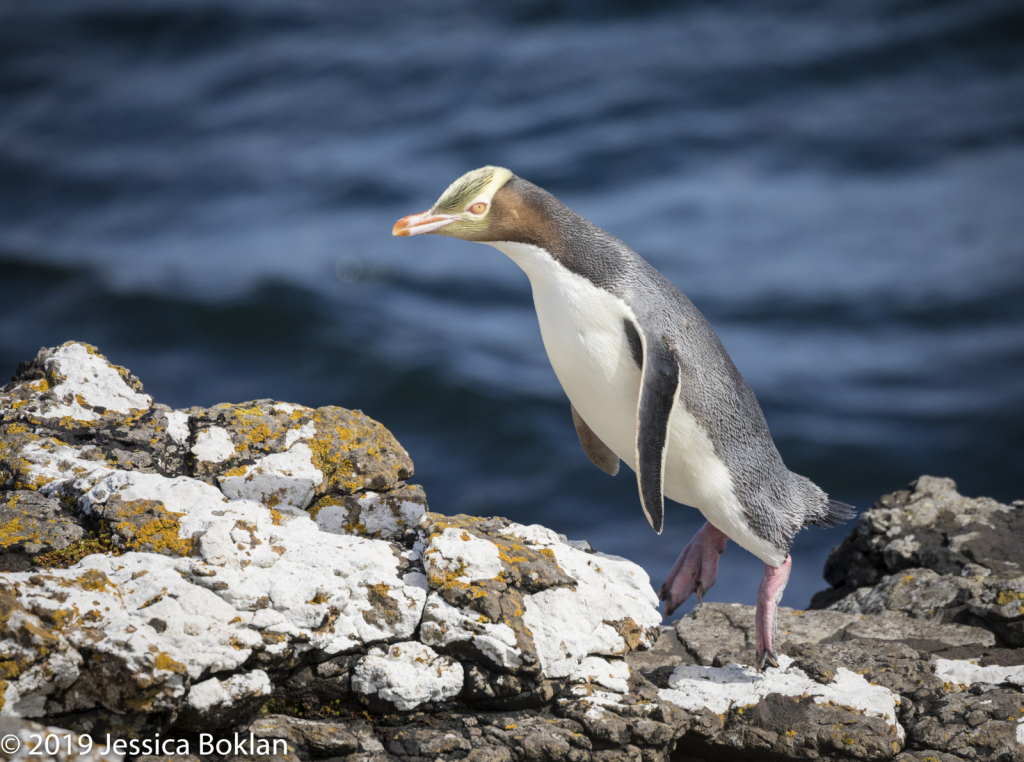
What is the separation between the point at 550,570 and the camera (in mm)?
3203

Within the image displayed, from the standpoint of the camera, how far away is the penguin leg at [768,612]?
3672 millimetres

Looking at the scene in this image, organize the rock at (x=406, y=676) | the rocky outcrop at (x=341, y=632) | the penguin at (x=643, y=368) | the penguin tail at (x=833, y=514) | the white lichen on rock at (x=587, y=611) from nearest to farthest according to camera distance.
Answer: the rocky outcrop at (x=341, y=632)
the rock at (x=406, y=676)
the white lichen on rock at (x=587, y=611)
the penguin at (x=643, y=368)
the penguin tail at (x=833, y=514)

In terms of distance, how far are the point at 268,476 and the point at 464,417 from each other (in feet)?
27.2

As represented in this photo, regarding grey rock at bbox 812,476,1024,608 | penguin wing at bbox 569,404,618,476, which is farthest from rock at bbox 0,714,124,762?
grey rock at bbox 812,476,1024,608

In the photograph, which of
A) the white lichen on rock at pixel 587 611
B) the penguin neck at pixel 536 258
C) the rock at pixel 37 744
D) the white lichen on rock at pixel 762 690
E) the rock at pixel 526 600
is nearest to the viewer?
the rock at pixel 37 744

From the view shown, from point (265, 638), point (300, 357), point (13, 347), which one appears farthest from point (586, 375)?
point (13, 347)

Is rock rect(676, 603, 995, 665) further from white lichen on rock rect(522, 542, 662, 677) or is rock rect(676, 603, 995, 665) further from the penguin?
white lichen on rock rect(522, 542, 662, 677)

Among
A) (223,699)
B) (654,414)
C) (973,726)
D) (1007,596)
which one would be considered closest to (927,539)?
(1007,596)

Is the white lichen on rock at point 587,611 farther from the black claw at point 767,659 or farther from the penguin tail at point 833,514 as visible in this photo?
the penguin tail at point 833,514

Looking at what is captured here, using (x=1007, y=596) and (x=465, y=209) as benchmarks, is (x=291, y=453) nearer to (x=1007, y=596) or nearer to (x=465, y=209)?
(x=465, y=209)

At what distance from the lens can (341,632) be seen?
2846 mm

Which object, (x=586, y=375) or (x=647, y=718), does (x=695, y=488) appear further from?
(x=647, y=718)

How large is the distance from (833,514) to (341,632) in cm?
241

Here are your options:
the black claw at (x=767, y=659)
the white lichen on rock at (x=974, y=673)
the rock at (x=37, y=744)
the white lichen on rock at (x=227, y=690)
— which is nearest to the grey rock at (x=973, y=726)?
the white lichen on rock at (x=974, y=673)
